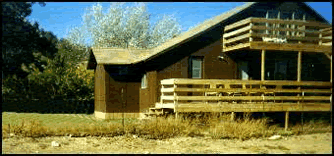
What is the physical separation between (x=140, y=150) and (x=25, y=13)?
23.0 ft

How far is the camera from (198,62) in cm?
2112

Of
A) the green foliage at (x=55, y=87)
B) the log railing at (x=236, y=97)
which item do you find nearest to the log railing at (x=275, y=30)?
the log railing at (x=236, y=97)

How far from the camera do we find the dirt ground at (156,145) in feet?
35.7

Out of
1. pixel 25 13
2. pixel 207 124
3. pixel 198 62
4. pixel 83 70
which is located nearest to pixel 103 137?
pixel 207 124

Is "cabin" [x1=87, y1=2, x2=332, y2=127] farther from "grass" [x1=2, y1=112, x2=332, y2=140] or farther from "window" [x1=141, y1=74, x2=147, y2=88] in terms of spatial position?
"grass" [x1=2, y1=112, x2=332, y2=140]

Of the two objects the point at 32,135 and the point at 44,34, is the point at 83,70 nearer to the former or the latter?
the point at 44,34

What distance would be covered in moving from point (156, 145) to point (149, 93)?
9370 mm

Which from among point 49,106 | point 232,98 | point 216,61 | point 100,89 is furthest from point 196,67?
point 49,106

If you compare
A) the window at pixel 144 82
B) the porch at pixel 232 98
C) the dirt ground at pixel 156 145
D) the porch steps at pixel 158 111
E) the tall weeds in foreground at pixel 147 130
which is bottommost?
the dirt ground at pixel 156 145

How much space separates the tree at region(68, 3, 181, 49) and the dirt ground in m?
31.5

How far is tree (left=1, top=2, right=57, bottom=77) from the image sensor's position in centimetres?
1357

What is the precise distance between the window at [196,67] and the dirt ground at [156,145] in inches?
329

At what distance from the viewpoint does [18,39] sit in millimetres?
13789

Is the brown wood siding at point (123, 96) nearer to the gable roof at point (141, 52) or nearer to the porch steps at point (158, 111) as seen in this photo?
the gable roof at point (141, 52)
